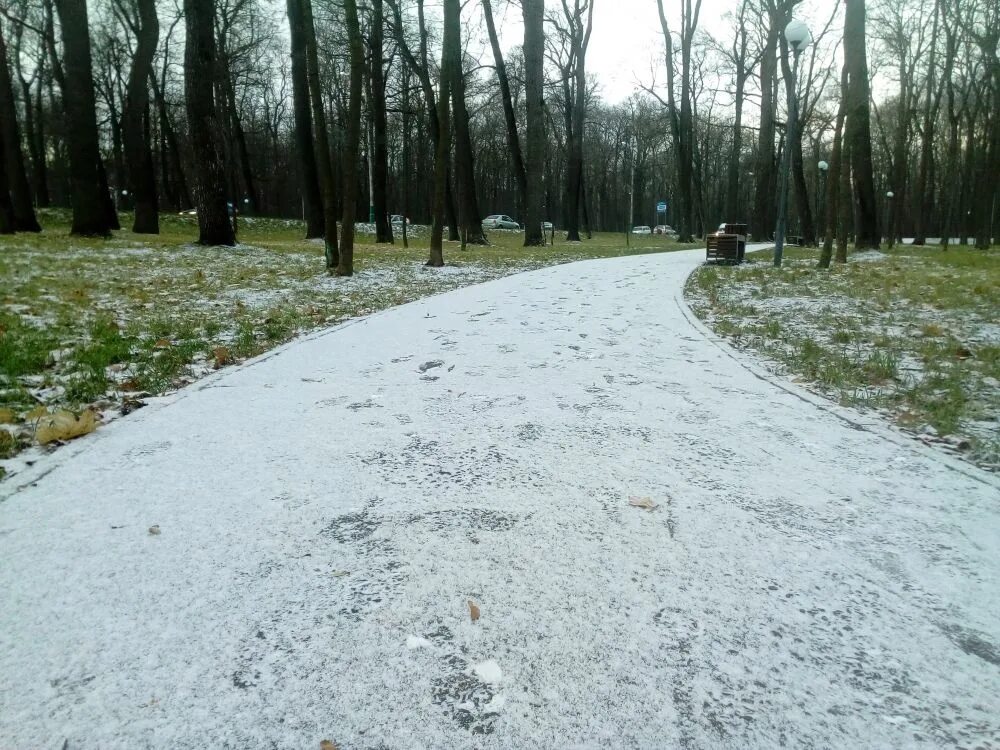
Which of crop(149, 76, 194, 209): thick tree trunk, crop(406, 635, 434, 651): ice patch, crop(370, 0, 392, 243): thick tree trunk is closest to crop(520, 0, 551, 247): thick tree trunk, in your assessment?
crop(370, 0, 392, 243): thick tree trunk

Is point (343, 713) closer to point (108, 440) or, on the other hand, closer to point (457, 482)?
point (457, 482)

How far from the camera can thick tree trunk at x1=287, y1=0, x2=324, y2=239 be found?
17.7 m

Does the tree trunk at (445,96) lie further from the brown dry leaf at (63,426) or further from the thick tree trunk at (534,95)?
the brown dry leaf at (63,426)

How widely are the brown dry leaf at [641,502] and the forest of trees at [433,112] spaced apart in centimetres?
919

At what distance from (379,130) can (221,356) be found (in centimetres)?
1918

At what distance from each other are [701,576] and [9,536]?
7.13 ft

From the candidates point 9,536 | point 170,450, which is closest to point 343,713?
point 9,536

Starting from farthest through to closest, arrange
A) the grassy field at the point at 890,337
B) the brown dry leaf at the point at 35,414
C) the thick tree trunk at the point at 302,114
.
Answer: the thick tree trunk at the point at 302,114
the grassy field at the point at 890,337
the brown dry leaf at the point at 35,414

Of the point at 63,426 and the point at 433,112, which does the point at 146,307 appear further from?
the point at 433,112

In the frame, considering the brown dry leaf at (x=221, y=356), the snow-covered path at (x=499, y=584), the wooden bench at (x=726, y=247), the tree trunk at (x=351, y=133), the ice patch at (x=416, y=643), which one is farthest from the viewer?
the wooden bench at (x=726, y=247)

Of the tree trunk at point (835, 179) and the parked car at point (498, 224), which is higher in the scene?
the parked car at point (498, 224)

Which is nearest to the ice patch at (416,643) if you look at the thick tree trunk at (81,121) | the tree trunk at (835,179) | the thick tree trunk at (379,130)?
the tree trunk at (835,179)

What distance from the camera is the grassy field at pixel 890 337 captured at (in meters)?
3.39

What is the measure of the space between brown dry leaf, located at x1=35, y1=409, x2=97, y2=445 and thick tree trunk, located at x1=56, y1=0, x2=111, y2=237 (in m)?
14.0
